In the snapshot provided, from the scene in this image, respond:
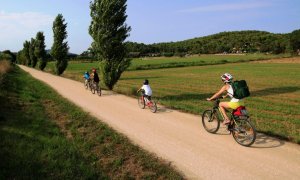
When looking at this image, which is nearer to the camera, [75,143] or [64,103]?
[75,143]

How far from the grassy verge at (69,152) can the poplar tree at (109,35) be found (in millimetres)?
9497

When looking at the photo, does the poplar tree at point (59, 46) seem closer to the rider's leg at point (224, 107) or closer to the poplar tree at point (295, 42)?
the rider's leg at point (224, 107)

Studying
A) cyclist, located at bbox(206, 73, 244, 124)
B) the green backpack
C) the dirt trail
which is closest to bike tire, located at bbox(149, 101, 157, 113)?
the dirt trail

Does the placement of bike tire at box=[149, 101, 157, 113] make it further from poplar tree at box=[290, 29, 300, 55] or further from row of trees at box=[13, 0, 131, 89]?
poplar tree at box=[290, 29, 300, 55]

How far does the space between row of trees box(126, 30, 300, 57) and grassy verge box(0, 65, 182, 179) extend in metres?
112

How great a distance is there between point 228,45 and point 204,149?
14116 cm

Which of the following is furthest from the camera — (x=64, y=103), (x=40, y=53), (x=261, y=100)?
(x=40, y=53)

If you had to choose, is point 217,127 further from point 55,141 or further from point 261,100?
point 261,100

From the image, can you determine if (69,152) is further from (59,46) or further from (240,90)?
(59,46)

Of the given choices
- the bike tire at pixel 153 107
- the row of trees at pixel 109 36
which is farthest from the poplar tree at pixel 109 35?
the bike tire at pixel 153 107

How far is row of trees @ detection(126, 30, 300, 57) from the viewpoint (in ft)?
407

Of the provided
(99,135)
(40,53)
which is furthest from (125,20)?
(40,53)

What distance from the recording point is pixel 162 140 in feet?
29.1

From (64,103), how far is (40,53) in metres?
50.4
